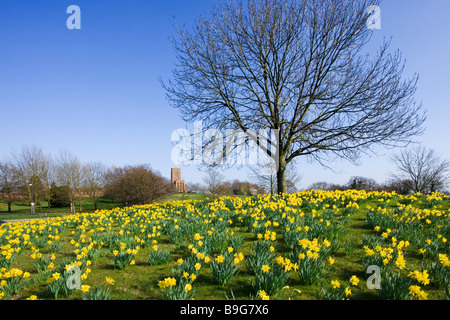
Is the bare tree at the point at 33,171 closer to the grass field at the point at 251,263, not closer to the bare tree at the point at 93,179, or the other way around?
the bare tree at the point at 93,179

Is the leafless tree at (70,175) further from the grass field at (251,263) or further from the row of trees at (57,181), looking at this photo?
the grass field at (251,263)

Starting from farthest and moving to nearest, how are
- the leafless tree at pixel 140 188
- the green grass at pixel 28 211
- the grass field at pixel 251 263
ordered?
the leafless tree at pixel 140 188 < the green grass at pixel 28 211 < the grass field at pixel 251 263

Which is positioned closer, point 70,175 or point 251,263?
point 251,263

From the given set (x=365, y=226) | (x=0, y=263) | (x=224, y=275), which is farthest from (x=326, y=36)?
(x=0, y=263)

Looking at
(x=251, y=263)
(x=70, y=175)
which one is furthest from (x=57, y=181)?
(x=251, y=263)

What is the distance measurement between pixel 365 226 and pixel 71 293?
531 centimetres

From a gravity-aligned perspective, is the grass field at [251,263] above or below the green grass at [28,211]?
above

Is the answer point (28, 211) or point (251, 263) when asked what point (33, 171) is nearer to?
point (28, 211)

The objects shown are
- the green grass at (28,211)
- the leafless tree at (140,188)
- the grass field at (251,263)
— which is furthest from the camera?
the leafless tree at (140,188)

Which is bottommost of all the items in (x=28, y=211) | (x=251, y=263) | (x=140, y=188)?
(x=28, y=211)

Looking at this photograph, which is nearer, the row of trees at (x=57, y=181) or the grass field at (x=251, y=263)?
the grass field at (x=251, y=263)

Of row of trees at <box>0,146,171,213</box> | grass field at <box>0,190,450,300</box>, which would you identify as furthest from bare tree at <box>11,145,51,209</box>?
grass field at <box>0,190,450,300</box>

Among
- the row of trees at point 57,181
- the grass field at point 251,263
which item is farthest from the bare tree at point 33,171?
the grass field at point 251,263
